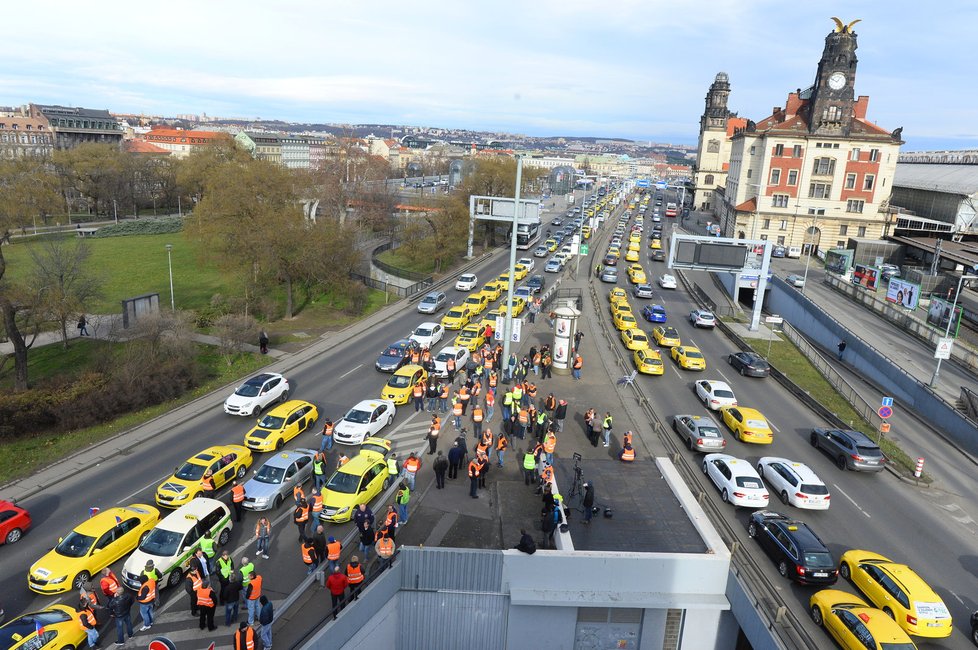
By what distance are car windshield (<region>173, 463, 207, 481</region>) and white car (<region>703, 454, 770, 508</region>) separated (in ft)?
53.4

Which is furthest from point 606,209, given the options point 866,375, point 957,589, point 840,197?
point 957,589

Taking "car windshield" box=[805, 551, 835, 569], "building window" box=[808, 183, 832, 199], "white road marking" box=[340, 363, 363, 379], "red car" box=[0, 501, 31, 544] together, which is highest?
"building window" box=[808, 183, 832, 199]

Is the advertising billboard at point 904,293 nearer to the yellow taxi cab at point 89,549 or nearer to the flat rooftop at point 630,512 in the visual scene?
the flat rooftop at point 630,512

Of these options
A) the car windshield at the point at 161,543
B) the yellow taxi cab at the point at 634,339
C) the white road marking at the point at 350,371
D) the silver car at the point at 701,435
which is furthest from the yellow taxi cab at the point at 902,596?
the white road marking at the point at 350,371

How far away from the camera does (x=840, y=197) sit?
Answer: 70.2 meters

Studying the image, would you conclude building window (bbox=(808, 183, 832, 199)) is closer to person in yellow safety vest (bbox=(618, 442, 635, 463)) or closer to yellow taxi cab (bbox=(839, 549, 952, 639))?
person in yellow safety vest (bbox=(618, 442, 635, 463))

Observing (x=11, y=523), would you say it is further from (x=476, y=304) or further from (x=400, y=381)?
(x=476, y=304)

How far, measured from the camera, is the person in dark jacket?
1195 centimetres

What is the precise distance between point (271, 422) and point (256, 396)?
3.48 meters

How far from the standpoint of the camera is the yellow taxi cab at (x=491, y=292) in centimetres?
4531

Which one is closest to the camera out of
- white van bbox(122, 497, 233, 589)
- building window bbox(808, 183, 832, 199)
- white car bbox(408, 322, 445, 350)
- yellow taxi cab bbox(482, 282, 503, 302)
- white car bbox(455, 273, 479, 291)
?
white van bbox(122, 497, 233, 589)

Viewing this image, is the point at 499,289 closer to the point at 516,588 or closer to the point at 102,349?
the point at 102,349

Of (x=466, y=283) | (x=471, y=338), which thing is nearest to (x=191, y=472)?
(x=471, y=338)

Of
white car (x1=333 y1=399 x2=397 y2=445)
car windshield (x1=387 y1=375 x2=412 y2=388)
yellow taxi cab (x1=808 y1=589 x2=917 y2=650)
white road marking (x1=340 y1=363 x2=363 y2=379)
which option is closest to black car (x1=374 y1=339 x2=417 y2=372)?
white road marking (x1=340 y1=363 x2=363 y2=379)
